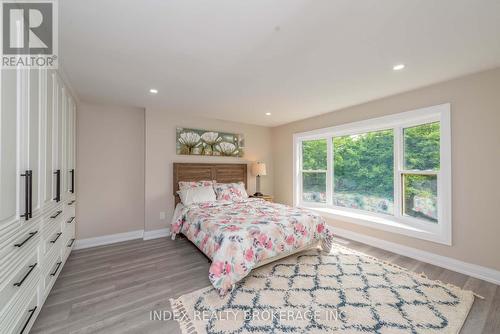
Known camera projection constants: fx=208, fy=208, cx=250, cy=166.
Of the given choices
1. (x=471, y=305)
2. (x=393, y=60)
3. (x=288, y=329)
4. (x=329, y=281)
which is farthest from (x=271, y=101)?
(x=471, y=305)

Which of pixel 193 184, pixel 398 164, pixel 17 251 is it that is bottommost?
pixel 17 251

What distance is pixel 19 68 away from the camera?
1320mm

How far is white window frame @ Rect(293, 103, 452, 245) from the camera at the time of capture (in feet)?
8.55

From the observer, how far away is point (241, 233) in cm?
223

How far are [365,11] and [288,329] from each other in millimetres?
2388

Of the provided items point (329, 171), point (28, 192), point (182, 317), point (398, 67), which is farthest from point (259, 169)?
point (28, 192)

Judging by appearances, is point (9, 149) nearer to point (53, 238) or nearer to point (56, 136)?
point (56, 136)

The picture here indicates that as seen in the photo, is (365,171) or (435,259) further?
(365,171)

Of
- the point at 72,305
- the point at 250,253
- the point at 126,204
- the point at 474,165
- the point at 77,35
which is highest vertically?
the point at 77,35

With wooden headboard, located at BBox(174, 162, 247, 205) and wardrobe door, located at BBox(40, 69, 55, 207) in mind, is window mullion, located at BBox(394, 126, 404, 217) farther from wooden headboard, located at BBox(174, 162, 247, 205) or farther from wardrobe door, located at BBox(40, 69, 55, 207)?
wardrobe door, located at BBox(40, 69, 55, 207)

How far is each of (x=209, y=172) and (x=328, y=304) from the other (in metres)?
3.04

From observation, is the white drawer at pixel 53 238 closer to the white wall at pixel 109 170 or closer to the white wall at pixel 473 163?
the white wall at pixel 109 170

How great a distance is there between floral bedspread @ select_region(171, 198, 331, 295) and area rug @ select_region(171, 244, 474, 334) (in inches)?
8.8

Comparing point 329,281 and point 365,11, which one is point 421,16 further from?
point 329,281
